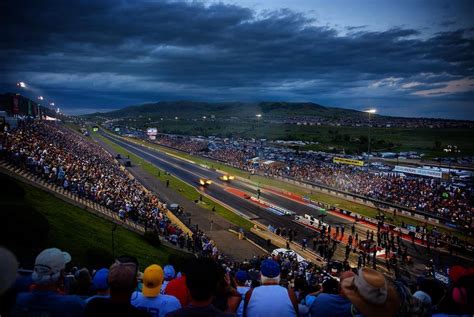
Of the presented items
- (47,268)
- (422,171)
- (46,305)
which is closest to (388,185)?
(422,171)

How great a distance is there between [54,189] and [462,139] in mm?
144124

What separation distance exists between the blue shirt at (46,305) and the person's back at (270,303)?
6.15 feet

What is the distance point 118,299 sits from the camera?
3.68 m

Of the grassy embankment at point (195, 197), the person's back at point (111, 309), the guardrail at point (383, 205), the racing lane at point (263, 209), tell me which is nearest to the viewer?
the person's back at point (111, 309)

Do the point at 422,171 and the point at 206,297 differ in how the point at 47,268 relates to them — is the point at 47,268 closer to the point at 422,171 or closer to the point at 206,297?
the point at 206,297

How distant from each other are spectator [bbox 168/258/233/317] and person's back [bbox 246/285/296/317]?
67cm

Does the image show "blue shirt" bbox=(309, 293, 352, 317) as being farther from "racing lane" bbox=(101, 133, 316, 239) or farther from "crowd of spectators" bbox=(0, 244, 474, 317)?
"racing lane" bbox=(101, 133, 316, 239)

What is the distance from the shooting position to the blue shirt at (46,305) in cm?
377

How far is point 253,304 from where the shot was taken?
4129 millimetres

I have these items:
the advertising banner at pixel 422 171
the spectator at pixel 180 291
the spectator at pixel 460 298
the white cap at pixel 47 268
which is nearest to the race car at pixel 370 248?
the spectator at pixel 460 298

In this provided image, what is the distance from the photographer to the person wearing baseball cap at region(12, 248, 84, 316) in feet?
12.4

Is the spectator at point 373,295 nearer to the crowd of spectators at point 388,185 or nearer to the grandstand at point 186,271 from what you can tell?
the grandstand at point 186,271

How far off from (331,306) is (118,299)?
2.64 metres

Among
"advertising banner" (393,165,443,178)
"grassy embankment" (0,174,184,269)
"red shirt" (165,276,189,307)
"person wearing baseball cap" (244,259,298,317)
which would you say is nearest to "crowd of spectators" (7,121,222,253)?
"grassy embankment" (0,174,184,269)
